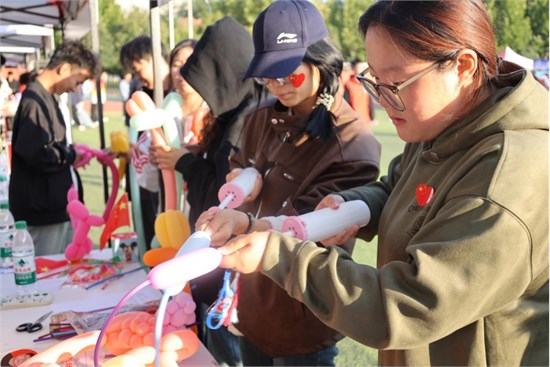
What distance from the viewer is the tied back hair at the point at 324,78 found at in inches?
60.7

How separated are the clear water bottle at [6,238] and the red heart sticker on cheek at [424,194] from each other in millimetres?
1698

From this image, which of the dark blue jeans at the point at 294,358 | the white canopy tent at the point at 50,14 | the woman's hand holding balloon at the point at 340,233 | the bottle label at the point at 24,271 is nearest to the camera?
the woman's hand holding balloon at the point at 340,233

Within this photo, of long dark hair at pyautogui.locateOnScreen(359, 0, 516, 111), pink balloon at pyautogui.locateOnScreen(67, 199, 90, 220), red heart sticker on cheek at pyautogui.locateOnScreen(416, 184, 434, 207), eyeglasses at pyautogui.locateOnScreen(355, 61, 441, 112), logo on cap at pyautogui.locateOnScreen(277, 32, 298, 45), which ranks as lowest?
pink balloon at pyautogui.locateOnScreen(67, 199, 90, 220)

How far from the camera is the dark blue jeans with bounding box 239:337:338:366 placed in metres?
1.62

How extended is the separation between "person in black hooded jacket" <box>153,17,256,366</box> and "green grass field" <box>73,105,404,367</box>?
0.95 metres

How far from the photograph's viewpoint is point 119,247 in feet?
7.54

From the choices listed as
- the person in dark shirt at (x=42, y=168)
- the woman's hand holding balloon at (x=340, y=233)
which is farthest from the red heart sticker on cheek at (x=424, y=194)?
the person in dark shirt at (x=42, y=168)

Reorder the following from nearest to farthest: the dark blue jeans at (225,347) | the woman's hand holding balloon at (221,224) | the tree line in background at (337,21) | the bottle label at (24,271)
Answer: the woman's hand holding balloon at (221,224)
the bottle label at (24,271)
the dark blue jeans at (225,347)
the tree line in background at (337,21)

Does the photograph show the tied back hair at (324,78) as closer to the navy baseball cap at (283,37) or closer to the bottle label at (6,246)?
the navy baseball cap at (283,37)

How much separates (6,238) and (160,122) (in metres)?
0.78

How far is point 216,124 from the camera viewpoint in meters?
2.15

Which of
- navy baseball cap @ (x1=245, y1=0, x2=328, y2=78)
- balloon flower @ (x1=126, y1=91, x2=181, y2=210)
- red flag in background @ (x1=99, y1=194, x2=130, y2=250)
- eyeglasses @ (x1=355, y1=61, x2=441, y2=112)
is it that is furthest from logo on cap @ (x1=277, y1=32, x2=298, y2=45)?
red flag in background @ (x1=99, y1=194, x2=130, y2=250)

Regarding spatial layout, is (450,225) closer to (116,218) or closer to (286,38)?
(286,38)

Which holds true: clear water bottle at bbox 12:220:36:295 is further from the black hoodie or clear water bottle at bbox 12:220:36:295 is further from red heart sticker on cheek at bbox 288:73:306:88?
red heart sticker on cheek at bbox 288:73:306:88
